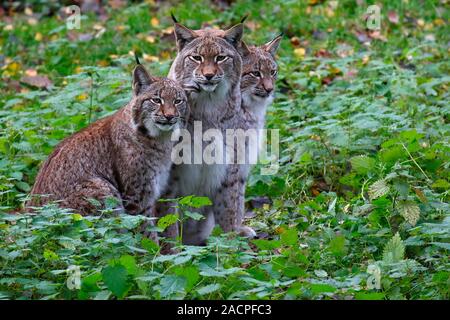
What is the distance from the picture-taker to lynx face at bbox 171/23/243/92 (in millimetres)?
7195

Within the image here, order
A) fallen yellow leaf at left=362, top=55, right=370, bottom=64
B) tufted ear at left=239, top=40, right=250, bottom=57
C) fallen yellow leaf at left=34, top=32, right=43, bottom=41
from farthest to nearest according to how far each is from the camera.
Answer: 1. fallen yellow leaf at left=34, top=32, right=43, bottom=41
2. fallen yellow leaf at left=362, top=55, right=370, bottom=64
3. tufted ear at left=239, top=40, right=250, bottom=57

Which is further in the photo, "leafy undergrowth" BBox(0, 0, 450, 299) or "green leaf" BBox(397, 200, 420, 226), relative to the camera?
"green leaf" BBox(397, 200, 420, 226)

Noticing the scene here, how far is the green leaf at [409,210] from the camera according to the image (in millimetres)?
6344

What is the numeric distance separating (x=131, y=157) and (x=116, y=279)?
70.5 inches

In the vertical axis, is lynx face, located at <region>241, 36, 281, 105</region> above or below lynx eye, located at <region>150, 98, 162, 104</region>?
above

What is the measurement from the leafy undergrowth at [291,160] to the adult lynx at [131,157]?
35cm

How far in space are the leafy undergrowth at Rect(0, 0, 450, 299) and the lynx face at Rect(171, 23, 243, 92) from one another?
1.06 meters

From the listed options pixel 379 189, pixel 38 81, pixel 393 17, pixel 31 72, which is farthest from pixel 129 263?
pixel 393 17

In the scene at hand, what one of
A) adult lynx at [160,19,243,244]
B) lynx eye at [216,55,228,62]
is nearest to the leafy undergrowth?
adult lynx at [160,19,243,244]

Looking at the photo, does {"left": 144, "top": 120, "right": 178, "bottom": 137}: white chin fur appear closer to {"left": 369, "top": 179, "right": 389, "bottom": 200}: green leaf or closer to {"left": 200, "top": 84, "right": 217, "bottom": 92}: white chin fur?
{"left": 200, "top": 84, "right": 217, "bottom": 92}: white chin fur

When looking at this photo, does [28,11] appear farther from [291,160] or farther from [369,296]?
[369,296]
